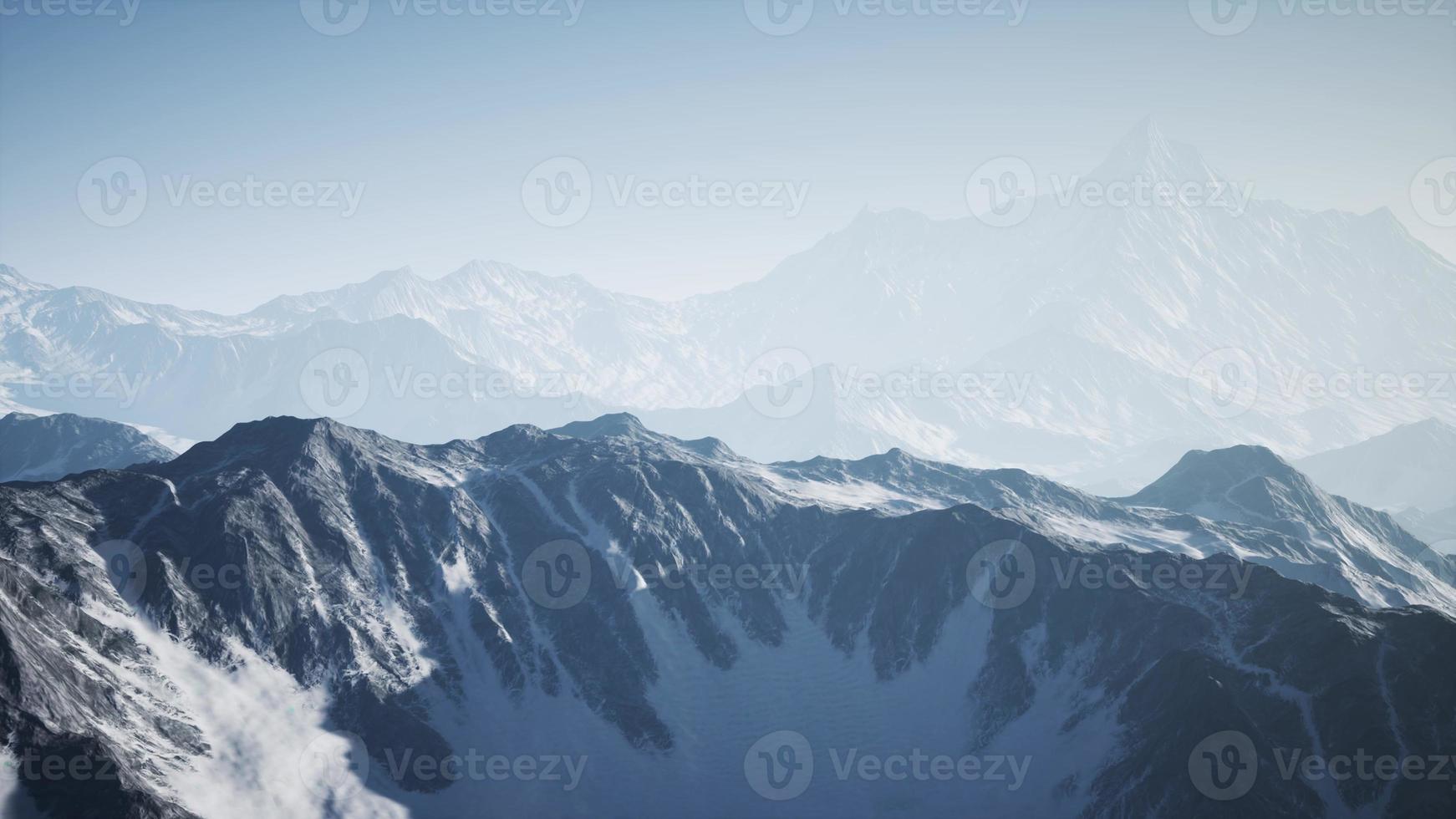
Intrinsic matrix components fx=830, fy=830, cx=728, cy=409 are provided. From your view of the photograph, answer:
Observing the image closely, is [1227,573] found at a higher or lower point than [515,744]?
higher

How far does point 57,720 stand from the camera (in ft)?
335

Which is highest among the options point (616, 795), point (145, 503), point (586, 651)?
point (145, 503)

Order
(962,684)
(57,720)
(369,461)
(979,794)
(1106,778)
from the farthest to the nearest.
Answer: (369,461) < (962,684) < (979,794) < (1106,778) < (57,720)

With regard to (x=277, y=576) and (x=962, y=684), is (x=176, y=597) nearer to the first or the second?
(x=277, y=576)

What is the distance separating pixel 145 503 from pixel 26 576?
129 feet

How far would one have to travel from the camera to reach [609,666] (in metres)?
173

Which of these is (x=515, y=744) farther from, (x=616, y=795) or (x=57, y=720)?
(x=57, y=720)

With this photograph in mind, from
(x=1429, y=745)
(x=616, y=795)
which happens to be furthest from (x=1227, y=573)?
(x=616, y=795)

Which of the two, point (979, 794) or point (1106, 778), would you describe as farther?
point (979, 794)

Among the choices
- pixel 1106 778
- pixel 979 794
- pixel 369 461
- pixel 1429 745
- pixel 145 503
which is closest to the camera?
pixel 1429 745

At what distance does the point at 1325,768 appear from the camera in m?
121

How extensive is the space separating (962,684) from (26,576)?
162 meters

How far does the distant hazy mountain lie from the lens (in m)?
120

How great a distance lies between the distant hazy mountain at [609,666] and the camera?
393ft
